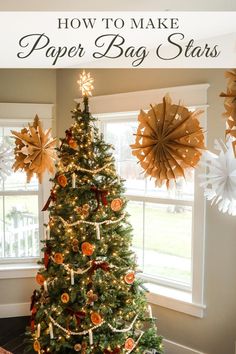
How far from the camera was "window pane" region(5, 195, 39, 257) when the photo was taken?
11.5 feet

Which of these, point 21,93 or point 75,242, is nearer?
point 75,242

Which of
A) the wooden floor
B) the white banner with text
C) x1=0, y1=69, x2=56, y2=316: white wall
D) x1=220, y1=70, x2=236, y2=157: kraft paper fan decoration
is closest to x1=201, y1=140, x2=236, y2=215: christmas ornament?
the white banner with text

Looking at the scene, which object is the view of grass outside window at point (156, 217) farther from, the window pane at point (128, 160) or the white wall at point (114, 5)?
the white wall at point (114, 5)

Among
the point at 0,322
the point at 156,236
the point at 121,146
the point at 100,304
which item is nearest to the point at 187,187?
the point at 156,236

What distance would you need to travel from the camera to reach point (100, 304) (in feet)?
7.17

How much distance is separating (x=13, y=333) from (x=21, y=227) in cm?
106

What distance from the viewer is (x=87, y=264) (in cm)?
222

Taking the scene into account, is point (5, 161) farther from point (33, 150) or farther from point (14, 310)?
point (14, 310)

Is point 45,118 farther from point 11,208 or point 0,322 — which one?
point 0,322

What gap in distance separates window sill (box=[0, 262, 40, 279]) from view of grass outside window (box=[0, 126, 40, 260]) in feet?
0.32

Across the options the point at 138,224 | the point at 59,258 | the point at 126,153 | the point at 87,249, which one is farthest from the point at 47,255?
the point at 126,153

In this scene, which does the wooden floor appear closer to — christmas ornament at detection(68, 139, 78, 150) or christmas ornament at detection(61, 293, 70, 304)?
christmas ornament at detection(61, 293, 70, 304)

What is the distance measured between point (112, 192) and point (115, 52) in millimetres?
1036

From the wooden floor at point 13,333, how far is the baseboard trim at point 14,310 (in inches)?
1.7
